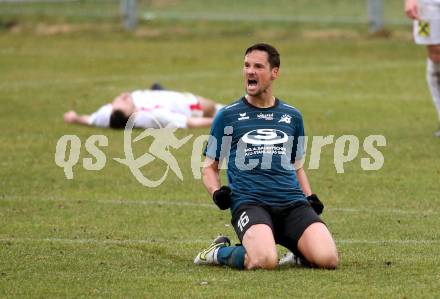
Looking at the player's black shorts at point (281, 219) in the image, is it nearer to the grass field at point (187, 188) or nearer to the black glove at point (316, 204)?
the black glove at point (316, 204)

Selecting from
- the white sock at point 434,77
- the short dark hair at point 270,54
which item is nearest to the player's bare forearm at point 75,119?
the white sock at point 434,77

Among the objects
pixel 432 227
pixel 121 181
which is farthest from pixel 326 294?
pixel 121 181

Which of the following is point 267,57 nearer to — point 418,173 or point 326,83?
point 418,173

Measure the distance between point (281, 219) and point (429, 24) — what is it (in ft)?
20.5

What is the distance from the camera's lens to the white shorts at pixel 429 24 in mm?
14484

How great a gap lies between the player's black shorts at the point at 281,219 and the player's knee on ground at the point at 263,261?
278 mm

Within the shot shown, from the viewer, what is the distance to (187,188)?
12203mm

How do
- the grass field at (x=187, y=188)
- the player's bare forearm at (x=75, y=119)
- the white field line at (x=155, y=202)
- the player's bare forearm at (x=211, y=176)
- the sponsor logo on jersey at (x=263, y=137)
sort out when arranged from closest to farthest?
1. the grass field at (x=187, y=188)
2. the player's bare forearm at (x=211, y=176)
3. the sponsor logo on jersey at (x=263, y=137)
4. the white field line at (x=155, y=202)
5. the player's bare forearm at (x=75, y=119)

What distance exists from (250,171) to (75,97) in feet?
34.1

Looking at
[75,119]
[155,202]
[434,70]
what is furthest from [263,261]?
[75,119]

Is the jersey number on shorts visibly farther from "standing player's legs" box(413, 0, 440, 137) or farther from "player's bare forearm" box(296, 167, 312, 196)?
"standing player's legs" box(413, 0, 440, 137)

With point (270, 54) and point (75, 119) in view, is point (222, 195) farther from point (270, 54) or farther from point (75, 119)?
point (75, 119)

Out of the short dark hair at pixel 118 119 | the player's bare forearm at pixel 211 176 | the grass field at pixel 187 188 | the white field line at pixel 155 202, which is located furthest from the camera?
the short dark hair at pixel 118 119

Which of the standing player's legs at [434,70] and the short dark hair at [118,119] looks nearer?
the standing player's legs at [434,70]
